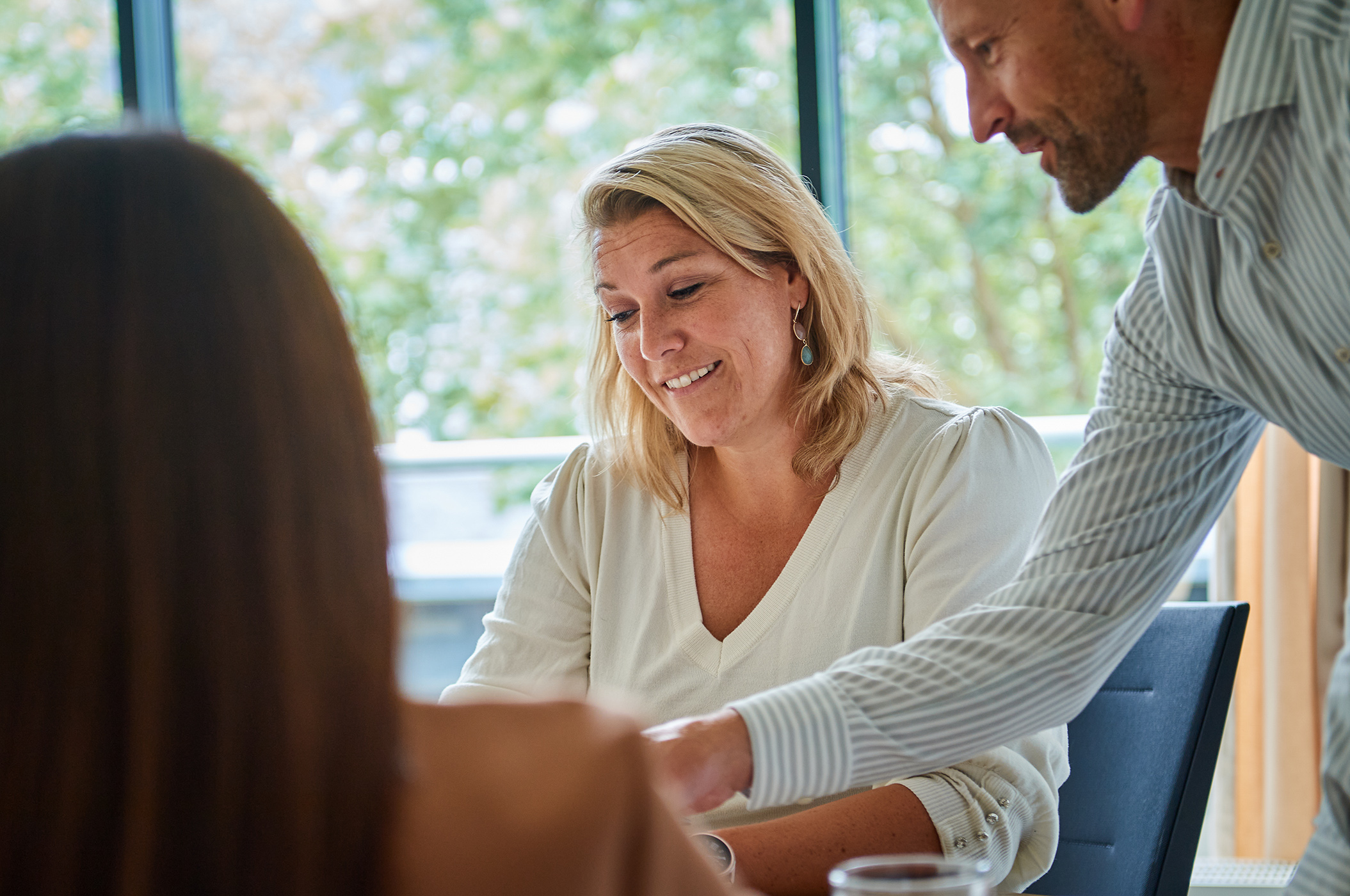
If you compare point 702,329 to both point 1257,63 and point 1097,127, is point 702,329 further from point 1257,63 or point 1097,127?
point 1257,63

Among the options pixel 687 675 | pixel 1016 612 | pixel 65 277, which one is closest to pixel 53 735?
pixel 65 277

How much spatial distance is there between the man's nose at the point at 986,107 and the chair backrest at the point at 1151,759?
2.01ft

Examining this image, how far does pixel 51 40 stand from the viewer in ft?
13.7

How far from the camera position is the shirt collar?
0.99 metres

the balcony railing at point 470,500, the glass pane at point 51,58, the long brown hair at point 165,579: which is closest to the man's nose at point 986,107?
the long brown hair at point 165,579

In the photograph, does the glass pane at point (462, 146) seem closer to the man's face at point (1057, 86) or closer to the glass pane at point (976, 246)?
the glass pane at point (976, 246)

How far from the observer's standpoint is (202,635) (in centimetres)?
55

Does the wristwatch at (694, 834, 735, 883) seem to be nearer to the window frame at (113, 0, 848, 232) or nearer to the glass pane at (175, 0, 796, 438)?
the window frame at (113, 0, 848, 232)

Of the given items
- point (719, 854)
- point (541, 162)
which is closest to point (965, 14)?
point (719, 854)

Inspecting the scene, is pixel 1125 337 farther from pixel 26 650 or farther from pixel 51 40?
pixel 51 40

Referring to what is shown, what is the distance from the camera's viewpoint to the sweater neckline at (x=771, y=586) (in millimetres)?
1629

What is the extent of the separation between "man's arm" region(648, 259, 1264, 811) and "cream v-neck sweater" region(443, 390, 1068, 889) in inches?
8.7

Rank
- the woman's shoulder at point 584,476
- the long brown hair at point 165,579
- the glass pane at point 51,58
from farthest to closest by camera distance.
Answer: the glass pane at point 51,58
the woman's shoulder at point 584,476
the long brown hair at point 165,579

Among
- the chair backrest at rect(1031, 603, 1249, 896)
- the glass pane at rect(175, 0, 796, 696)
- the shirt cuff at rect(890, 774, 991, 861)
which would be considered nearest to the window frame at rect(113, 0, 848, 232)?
the glass pane at rect(175, 0, 796, 696)
